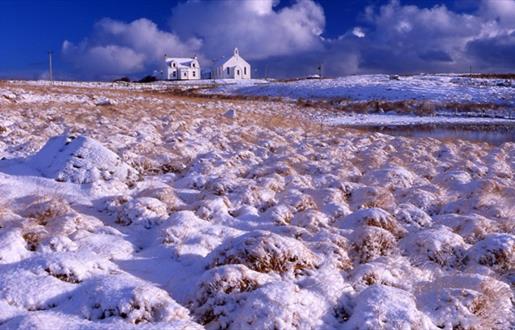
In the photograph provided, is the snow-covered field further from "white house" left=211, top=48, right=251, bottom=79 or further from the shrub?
"white house" left=211, top=48, right=251, bottom=79

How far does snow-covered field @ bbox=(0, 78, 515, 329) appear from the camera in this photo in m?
4.83

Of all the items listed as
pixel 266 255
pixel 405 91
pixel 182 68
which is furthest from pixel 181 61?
pixel 266 255

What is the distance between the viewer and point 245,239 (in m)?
6.15

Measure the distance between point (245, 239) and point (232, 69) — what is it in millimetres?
106652

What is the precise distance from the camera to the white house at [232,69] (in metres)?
110

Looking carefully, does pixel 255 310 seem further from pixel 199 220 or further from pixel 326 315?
pixel 199 220

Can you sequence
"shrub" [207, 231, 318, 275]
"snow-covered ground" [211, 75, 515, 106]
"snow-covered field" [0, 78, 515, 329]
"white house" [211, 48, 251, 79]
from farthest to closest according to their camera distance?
"white house" [211, 48, 251, 79]
"snow-covered ground" [211, 75, 515, 106]
"shrub" [207, 231, 318, 275]
"snow-covered field" [0, 78, 515, 329]

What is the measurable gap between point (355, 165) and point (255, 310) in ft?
29.1

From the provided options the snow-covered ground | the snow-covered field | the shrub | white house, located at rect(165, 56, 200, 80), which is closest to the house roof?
white house, located at rect(165, 56, 200, 80)

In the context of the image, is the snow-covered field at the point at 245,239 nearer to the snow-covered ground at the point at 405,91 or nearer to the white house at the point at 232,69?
the snow-covered ground at the point at 405,91

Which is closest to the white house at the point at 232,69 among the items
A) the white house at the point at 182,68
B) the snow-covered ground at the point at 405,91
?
the white house at the point at 182,68

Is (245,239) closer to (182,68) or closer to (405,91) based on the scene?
(405,91)

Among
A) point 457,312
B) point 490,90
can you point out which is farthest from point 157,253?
point 490,90

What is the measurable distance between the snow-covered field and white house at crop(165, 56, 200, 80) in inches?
3987
